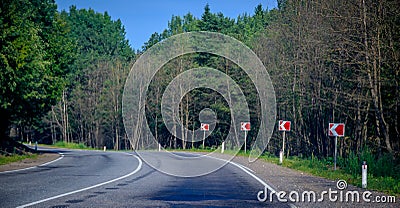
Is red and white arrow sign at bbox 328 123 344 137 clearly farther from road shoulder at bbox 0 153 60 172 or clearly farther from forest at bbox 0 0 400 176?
road shoulder at bbox 0 153 60 172

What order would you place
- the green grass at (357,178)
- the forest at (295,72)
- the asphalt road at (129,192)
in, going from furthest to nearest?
the forest at (295,72)
the green grass at (357,178)
the asphalt road at (129,192)

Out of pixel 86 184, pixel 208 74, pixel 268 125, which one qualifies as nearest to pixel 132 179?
pixel 86 184

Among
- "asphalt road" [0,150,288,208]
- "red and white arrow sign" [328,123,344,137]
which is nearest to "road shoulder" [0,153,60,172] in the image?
"asphalt road" [0,150,288,208]

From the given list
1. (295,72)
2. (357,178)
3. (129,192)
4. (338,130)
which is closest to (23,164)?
(129,192)

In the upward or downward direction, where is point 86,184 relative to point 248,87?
downward

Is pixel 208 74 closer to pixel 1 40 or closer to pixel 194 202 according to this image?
pixel 1 40

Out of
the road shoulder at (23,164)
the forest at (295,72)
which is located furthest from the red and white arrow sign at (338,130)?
the road shoulder at (23,164)

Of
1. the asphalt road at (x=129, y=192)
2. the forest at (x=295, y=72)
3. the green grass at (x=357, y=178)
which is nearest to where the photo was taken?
the asphalt road at (x=129, y=192)

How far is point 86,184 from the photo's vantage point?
14359 millimetres

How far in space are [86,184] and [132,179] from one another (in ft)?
8.20

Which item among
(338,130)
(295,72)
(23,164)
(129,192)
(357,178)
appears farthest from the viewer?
(295,72)

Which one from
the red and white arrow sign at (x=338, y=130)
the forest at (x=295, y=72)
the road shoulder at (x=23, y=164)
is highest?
the forest at (x=295, y=72)

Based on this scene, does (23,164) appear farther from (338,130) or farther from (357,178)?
(357,178)

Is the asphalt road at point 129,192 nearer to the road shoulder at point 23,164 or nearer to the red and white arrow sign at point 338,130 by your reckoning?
the road shoulder at point 23,164
